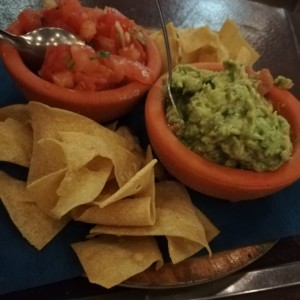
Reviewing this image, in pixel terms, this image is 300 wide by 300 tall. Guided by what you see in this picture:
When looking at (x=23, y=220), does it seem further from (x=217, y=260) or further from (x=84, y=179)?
(x=217, y=260)

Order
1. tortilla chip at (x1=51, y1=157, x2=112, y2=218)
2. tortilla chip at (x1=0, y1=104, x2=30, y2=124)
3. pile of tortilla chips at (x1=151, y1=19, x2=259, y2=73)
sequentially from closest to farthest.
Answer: tortilla chip at (x1=51, y1=157, x2=112, y2=218) → tortilla chip at (x1=0, y1=104, x2=30, y2=124) → pile of tortilla chips at (x1=151, y1=19, x2=259, y2=73)

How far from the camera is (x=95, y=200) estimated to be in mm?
1070

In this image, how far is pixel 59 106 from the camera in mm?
1184

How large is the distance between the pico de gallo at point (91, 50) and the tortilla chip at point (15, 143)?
15 centimetres

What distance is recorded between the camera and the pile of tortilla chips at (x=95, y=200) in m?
1.03

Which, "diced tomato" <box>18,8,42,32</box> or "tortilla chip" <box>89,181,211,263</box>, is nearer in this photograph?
"tortilla chip" <box>89,181,211,263</box>

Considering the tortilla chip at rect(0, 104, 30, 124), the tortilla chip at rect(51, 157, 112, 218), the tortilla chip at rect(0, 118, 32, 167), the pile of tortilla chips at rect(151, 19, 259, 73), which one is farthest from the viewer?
the pile of tortilla chips at rect(151, 19, 259, 73)

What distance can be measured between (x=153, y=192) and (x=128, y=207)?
80 millimetres

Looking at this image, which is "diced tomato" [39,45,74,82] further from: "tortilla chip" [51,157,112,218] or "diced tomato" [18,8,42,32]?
"tortilla chip" [51,157,112,218]

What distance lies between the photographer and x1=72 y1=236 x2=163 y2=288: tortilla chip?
101cm

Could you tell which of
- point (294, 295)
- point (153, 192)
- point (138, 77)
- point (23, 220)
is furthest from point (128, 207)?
point (294, 295)

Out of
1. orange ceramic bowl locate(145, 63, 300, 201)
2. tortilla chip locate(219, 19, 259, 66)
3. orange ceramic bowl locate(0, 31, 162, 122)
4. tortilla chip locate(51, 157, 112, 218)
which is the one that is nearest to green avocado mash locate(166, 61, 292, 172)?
orange ceramic bowl locate(145, 63, 300, 201)

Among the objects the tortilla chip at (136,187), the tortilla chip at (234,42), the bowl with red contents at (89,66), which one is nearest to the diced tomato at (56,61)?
the bowl with red contents at (89,66)

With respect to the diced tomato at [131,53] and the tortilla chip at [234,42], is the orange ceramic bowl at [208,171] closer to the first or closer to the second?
the diced tomato at [131,53]
